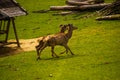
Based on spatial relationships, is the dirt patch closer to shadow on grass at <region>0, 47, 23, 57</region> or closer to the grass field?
shadow on grass at <region>0, 47, 23, 57</region>

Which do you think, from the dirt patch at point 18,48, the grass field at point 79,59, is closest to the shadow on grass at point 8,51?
the dirt patch at point 18,48

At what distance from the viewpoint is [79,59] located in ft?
53.0

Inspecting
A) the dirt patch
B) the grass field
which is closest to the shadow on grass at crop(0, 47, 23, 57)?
the dirt patch

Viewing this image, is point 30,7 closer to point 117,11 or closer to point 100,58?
point 117,11

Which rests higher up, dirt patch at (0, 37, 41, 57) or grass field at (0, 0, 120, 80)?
grass field at (0, 0, 120, 80)

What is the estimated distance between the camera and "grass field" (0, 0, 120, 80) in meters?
14.1

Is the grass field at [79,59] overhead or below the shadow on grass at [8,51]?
overhead

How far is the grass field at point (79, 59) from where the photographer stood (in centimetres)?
1410

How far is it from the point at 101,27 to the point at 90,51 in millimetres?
7244

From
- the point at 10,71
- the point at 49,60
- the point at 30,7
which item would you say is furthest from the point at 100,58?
the point at 30,7

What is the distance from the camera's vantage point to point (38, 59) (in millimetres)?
17391

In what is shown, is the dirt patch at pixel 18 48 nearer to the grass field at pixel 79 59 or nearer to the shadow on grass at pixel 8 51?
the shadow on grass at pixel 8 51

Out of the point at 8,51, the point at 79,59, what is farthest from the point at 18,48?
the point at 79,59

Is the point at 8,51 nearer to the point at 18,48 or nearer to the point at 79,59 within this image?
the point at 18,48
